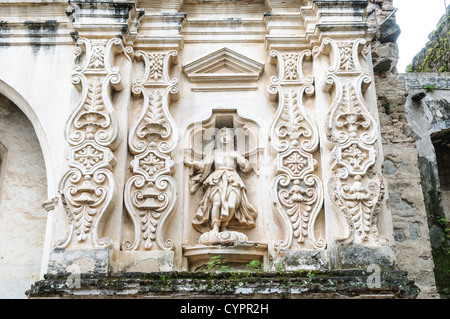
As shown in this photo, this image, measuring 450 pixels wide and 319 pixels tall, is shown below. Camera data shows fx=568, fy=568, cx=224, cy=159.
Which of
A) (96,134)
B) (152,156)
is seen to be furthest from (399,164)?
(96,134)

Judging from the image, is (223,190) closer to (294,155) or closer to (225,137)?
(225,137)

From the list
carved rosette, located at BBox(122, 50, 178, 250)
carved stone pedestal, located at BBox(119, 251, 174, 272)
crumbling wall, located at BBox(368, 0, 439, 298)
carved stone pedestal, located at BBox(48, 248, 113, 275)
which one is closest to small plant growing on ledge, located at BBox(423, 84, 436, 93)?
crumbling wall, located at BBox(368, 0, 439, 298)

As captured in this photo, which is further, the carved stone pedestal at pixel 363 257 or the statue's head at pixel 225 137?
the statue's head at pixel 225 137

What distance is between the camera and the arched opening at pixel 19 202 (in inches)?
265

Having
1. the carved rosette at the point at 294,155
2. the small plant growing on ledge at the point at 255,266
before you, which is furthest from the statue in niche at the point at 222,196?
the carved rosette at the point at 294,155

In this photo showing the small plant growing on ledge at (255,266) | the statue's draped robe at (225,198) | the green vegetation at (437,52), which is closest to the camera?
the small plant growing on ledge at (255,266)

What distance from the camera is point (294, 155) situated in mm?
6180

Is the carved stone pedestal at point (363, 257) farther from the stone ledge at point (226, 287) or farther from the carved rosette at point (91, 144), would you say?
the carved rosette at point (91, 144)

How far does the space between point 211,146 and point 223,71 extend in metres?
0.95

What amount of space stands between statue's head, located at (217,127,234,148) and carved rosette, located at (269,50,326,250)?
53 centimetres

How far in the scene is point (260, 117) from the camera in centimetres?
661

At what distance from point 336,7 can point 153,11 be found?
2.20 meters

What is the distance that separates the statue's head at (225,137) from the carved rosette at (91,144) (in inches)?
47.7
